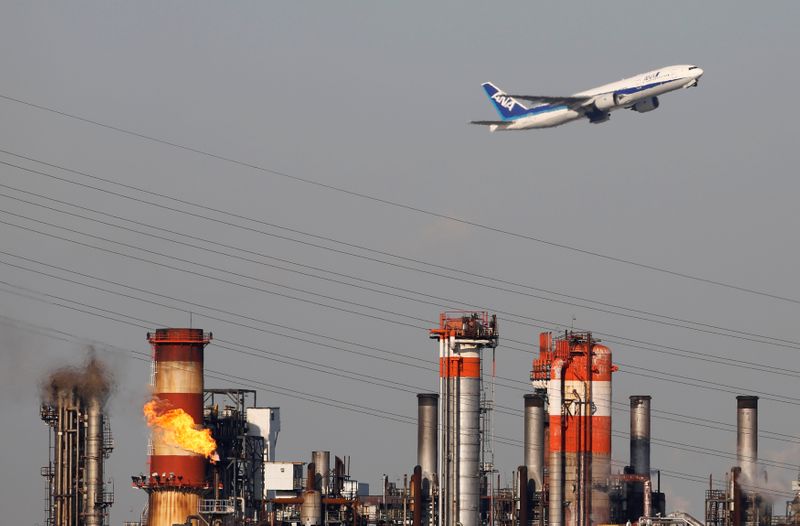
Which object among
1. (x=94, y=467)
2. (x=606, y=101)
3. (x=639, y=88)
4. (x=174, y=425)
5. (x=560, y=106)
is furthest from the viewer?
(x=560, y=106)

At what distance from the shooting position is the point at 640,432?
11181cm

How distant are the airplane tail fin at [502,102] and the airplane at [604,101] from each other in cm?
888

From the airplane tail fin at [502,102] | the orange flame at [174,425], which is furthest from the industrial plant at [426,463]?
the airplane tail fin at [502,102]

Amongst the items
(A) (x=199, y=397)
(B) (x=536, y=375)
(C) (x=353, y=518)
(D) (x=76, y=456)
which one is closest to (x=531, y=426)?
(B) (x=536, y=375)

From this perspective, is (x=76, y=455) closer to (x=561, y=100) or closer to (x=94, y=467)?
(x=94, y=467)

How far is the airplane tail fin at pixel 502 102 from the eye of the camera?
126 meters

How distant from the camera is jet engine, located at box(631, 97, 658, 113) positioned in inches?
4067

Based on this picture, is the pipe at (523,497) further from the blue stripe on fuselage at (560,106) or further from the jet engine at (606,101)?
the blue stripe on fuselage at (560,106)

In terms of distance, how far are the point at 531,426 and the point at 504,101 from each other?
34.8 m

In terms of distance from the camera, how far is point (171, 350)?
319ft

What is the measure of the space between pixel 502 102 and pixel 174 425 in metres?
47.9

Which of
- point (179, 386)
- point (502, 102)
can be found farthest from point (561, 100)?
point (179, 386)

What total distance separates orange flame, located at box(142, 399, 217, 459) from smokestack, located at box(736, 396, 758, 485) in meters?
41.3

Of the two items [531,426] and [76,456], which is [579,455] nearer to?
[531,426]
